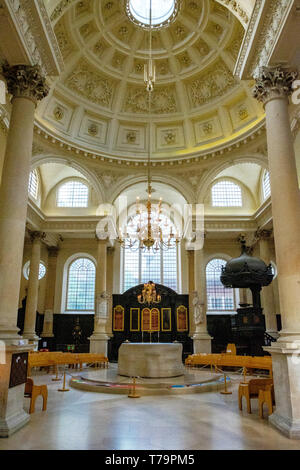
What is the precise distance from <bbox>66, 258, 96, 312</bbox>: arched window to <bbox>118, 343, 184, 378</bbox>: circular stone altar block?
12.3 metres

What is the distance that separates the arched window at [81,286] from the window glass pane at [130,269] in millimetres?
2380

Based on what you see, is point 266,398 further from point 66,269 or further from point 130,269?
point 66,269

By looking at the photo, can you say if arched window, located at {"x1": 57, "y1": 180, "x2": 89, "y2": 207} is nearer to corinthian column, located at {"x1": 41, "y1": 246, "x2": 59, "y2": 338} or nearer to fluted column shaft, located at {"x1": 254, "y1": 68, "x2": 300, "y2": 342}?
corinthian column, located at {"x1": 41, "y1": 246, "x2": 59, "y2": 338}

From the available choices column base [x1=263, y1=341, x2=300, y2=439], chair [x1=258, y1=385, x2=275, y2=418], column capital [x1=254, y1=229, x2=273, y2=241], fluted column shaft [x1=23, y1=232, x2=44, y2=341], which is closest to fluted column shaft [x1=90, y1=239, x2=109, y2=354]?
fluted column shaft [x1=23, y1=232, x2=44, y2=341]

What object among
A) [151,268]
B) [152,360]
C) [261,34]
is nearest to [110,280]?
[151,268]

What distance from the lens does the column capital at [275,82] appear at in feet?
26.6

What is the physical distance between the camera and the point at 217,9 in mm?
16453

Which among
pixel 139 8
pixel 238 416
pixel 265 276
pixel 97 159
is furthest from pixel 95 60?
pixel 238 416

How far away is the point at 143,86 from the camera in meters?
20.1

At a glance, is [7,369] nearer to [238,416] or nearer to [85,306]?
[238,416]

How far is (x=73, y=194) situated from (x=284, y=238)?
1852 cm

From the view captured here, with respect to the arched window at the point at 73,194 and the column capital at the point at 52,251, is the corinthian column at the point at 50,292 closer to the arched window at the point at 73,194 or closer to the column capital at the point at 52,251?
the column capital at the point at 52,251

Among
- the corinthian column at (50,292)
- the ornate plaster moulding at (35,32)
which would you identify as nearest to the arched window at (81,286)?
the corinthian column at (50,292)

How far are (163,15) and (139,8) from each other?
4.28ft
